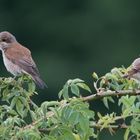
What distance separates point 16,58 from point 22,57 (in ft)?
0.57

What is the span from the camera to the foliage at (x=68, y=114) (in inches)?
139

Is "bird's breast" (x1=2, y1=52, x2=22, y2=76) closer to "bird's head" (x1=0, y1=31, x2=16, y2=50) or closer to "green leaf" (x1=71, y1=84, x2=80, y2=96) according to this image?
"bird's head" (x1=0, y1=31, x2=16, y2=50)

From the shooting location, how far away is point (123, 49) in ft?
79.9

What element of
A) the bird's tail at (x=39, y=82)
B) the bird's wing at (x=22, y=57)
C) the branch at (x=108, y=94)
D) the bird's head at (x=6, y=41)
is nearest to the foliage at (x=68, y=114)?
the branch at (x=108, y=94)

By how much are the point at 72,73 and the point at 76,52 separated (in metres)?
2.65

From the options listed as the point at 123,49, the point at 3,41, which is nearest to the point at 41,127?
the point at 3,41

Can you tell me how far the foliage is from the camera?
3541 mm

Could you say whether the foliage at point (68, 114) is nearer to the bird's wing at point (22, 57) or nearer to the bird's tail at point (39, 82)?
the bird's tail at point (39, 82)

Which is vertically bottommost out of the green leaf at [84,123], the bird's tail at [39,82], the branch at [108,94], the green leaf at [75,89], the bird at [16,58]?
the bird's tail at [39,82]

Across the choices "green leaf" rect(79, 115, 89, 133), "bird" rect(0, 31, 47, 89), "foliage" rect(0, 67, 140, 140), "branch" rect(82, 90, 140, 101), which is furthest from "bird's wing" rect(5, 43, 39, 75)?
"green leaf" rect(79, 115, 89, 133)

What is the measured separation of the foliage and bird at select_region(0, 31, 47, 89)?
2537 millimetres

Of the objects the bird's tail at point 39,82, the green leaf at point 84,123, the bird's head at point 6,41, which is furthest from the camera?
the bird's head at point 6,41

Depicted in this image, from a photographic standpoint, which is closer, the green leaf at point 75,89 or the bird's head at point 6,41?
the green leaf at point 75,89

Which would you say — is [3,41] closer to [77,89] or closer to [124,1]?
[77,89]
